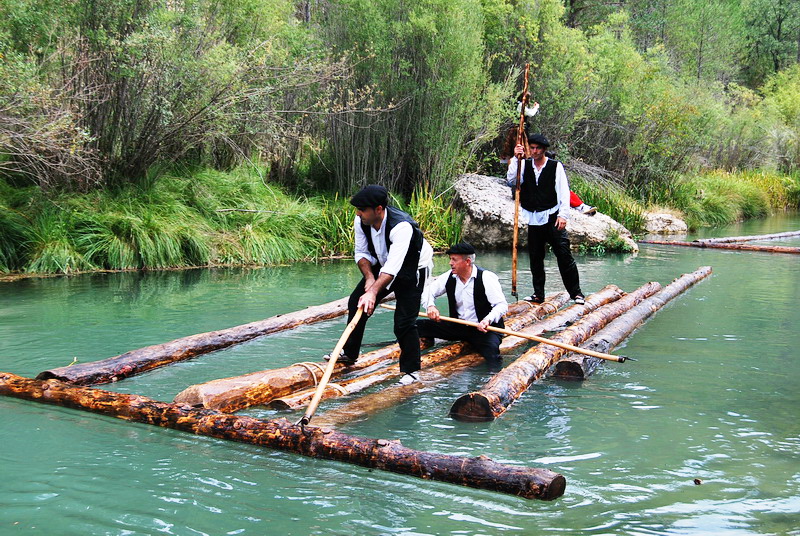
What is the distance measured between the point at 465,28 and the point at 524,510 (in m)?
13.0

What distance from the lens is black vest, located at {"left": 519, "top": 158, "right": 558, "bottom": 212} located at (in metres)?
8.86

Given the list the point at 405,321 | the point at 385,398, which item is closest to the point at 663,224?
the point at 405,321

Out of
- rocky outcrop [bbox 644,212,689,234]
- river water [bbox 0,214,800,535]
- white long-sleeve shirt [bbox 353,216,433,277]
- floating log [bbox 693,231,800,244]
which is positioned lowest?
river water [bbox 0,214,800,535]

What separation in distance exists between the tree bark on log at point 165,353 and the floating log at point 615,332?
281cm

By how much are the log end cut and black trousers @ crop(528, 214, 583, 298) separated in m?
3.70

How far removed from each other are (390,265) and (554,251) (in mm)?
3516

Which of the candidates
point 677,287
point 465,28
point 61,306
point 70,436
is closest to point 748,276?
point 677,287

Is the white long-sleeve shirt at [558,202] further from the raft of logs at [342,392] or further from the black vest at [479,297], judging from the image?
the black vest at [479,297]

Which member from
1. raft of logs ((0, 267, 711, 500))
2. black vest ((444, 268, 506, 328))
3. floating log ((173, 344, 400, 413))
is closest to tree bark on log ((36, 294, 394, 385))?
raft of logs ((0, 267, 711, 500))

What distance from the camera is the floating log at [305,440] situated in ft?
13.7

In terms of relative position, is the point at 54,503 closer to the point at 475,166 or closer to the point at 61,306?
the point at 61,306

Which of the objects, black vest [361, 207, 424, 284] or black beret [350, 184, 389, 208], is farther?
black vest [361, 207, 424, 284]

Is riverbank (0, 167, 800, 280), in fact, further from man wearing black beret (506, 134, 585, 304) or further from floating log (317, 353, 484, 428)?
floating log (317, 353, 484, 428)

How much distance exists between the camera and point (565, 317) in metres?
8.65
